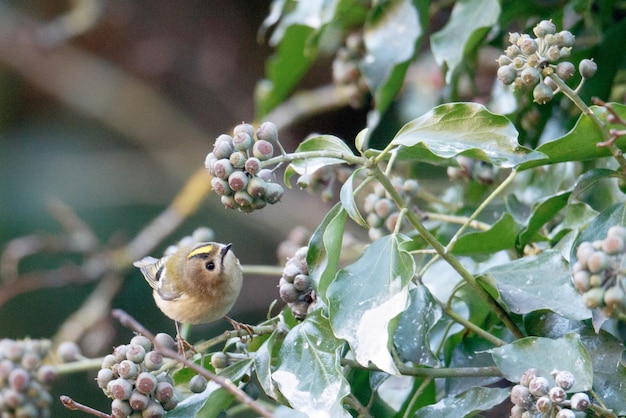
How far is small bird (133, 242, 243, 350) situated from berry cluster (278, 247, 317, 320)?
0.40m

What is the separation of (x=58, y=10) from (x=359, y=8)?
283 cm

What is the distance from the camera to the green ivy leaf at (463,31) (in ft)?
5.08

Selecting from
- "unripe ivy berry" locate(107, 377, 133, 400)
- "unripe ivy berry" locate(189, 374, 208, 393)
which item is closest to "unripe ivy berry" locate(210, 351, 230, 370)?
"unripe ivy berry" locate(189, 374, 208, 393)

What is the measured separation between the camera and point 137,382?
1.17 m

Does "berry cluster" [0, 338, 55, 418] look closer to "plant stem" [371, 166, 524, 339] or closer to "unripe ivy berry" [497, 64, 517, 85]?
"plant stem" [371, 166, 524, 339]

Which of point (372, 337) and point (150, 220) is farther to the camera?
point (150, 220)

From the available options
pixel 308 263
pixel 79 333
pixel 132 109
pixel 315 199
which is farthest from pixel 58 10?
pixel 308 263

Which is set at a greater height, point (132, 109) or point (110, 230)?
point (132, 109)

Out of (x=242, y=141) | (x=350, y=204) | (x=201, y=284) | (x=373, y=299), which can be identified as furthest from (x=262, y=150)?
(x=201, y=284)

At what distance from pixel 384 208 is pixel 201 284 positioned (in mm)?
451

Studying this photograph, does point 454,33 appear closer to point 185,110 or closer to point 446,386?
point 446,386

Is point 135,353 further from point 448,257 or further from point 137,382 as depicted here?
point 448,257

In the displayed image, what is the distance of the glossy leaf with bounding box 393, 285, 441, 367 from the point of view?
4.01 ft

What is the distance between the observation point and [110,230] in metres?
4.29
